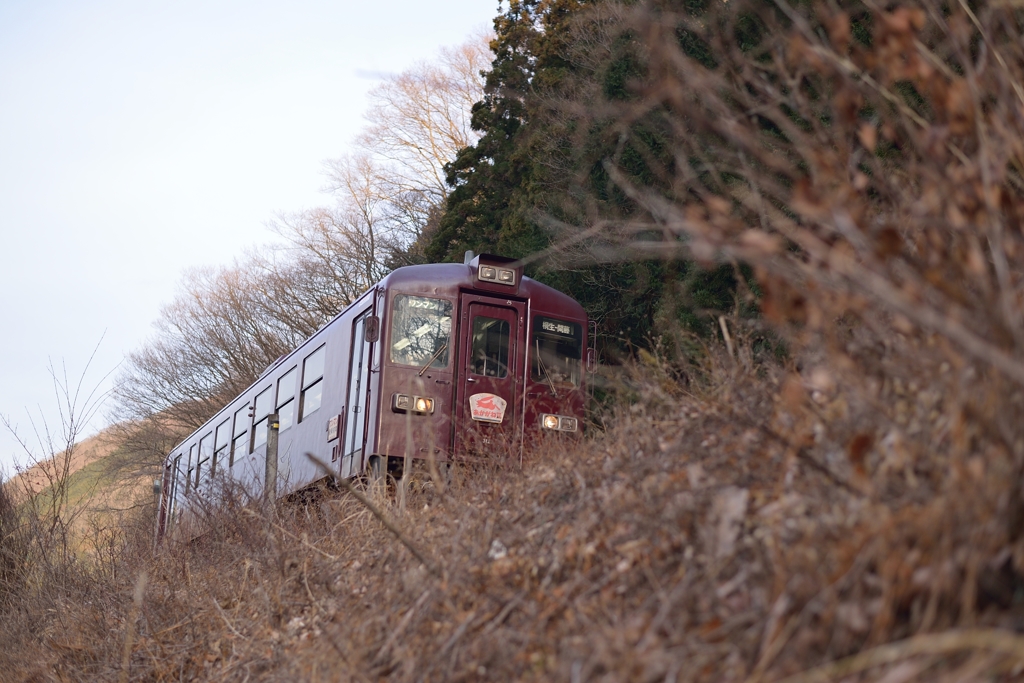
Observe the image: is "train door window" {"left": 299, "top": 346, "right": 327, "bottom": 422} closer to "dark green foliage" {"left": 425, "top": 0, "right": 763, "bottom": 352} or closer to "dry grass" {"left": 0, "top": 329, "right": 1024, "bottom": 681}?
"dark green foliage" {"left": 425, "top": 0, "right": 763, "bottom": 352}

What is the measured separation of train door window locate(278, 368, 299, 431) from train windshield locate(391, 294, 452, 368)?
2.99 m

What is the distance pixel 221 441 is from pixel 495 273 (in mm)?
7649

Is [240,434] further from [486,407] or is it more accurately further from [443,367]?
[486,407]

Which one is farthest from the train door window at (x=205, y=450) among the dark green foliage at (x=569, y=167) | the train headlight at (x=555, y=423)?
the train headlight at (x=555, y=423)

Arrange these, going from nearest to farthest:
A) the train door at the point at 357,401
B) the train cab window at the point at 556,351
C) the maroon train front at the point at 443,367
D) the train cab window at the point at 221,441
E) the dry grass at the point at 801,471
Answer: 1. the dry grass at the point at 801,471
2. the maroon train front at the point at 443,367
3. the train door at the point at 357,401
4. the train cab window at the point at 556,351
5. the train cab window at the point at 221,441

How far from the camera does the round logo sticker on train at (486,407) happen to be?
10109 mm

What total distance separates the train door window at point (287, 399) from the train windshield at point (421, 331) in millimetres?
2990

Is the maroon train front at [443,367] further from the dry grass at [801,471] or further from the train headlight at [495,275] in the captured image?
the dry grass at [801,471]

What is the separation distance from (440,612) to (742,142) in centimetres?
256

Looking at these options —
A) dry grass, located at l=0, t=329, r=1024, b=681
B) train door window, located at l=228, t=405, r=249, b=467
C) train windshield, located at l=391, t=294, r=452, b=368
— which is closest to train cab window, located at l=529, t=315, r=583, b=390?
train windshield, located at l=391, t=294, r=452, b=368

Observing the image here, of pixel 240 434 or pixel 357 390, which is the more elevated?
pixel 357 390

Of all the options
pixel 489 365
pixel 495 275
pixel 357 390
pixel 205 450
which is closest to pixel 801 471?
pixel 489 365

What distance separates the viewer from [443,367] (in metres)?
10.2

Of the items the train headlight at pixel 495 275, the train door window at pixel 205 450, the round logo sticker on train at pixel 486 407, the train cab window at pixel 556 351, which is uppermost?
the train headlight at pixel 495 275
